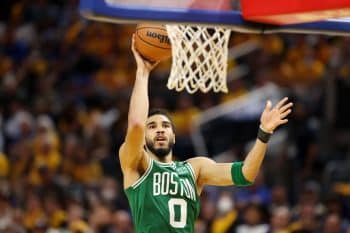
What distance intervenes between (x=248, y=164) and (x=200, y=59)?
132 centimetres

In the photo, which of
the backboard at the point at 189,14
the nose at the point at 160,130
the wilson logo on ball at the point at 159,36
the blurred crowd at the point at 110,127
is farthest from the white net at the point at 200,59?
the blurred crowd at the point at 110,127

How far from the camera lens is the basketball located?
6055mm

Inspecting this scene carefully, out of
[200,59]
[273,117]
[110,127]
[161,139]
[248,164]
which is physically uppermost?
[200,59]

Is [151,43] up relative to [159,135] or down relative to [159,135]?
up

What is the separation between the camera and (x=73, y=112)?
13422 millimetres

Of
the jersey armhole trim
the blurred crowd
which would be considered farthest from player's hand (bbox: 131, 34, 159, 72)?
the blurred crowd

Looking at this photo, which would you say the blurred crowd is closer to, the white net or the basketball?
the white net

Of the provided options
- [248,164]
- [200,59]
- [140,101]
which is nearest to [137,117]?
[140,101]

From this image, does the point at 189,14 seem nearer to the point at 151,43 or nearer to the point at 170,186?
the point at 151,43

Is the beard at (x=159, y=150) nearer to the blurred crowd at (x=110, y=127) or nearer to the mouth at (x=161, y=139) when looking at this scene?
the mouth at (x=161, y=139)

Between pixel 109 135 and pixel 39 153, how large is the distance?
108 cm

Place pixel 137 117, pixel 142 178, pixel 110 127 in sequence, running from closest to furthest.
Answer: pixel 137 117, pixel 142 178, pixel 110 127

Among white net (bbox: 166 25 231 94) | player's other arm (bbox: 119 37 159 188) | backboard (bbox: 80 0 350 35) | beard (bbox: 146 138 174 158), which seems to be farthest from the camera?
white net (bbox: 166 25 231 94)

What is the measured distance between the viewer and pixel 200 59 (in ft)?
23.7
